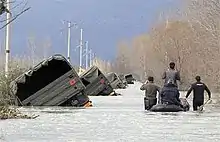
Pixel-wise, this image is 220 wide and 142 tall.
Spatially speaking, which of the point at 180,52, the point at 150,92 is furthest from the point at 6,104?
the point at 180,52

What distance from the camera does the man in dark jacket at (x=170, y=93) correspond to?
2658 centimetres

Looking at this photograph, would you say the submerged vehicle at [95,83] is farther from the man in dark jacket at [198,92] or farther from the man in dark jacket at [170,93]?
the man in dark jacket at [170,93]

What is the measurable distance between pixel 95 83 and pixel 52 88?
→ 1604cm

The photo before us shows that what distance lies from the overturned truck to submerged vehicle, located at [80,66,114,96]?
10965mm

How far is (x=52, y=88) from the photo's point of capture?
107 ft

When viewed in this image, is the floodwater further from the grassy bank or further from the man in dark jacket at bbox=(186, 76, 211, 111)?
the man in dark jacket at bbox=(186, 76, 211, 111)

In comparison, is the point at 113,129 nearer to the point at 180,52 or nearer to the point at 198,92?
the point at 198,92

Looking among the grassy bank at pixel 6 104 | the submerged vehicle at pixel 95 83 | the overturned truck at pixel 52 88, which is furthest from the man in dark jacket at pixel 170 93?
the submerged vehicle at pixel 95 83

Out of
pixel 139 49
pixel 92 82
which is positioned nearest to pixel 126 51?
pixel 139 49

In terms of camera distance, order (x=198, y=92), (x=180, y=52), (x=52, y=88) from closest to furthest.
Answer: (x=198, y=92) < (x=52, y=88) < (x=180, y=52)

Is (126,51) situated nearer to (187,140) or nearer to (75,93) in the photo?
(75,93)

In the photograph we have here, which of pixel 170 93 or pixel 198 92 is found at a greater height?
pixel 170 93

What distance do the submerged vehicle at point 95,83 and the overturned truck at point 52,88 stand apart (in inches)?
432

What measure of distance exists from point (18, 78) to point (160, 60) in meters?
59.0
